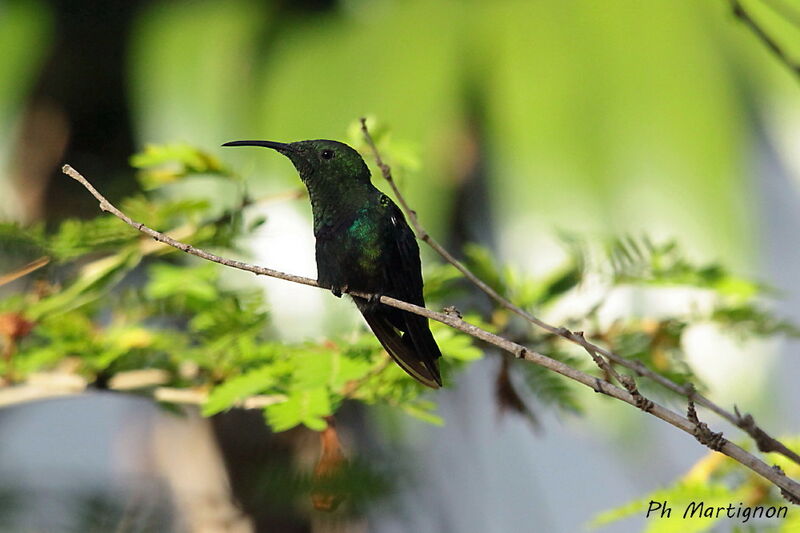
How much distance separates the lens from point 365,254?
973 mm

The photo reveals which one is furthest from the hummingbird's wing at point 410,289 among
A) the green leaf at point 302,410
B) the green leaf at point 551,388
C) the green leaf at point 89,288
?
the green leaf at point 89,288

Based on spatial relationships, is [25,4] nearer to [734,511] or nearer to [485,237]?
[485,237]

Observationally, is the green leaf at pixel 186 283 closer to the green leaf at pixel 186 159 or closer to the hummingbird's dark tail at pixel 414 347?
the green leaf at pixel 186 159

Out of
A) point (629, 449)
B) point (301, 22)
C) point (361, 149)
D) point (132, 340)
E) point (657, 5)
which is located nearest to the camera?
point (361, 149)

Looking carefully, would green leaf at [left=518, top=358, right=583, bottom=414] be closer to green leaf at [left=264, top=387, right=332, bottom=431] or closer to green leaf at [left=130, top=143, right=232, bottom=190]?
green leaf at [left=264, top=387, right=332, bottom=431]

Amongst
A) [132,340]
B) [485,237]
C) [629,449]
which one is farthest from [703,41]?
[132,340]

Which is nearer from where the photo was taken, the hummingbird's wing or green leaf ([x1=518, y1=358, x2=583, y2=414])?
the hummingbird's wing

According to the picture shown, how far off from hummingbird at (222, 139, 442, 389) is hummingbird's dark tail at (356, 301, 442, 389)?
0.08 metres

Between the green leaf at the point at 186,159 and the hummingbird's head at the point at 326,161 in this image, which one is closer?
the hummingbird's head at the point at 326,161

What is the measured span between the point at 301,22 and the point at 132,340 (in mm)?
838

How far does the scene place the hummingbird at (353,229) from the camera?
0.95 meters

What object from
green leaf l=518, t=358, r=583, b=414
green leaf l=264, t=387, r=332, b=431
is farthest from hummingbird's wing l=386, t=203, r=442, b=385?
green leaf l=518, t=358, r=583, b=414

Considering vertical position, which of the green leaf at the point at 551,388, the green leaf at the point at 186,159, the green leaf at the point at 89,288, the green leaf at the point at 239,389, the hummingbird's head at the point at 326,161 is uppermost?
the green leaf at the point at 186,159

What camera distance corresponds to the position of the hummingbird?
946 millimetres
